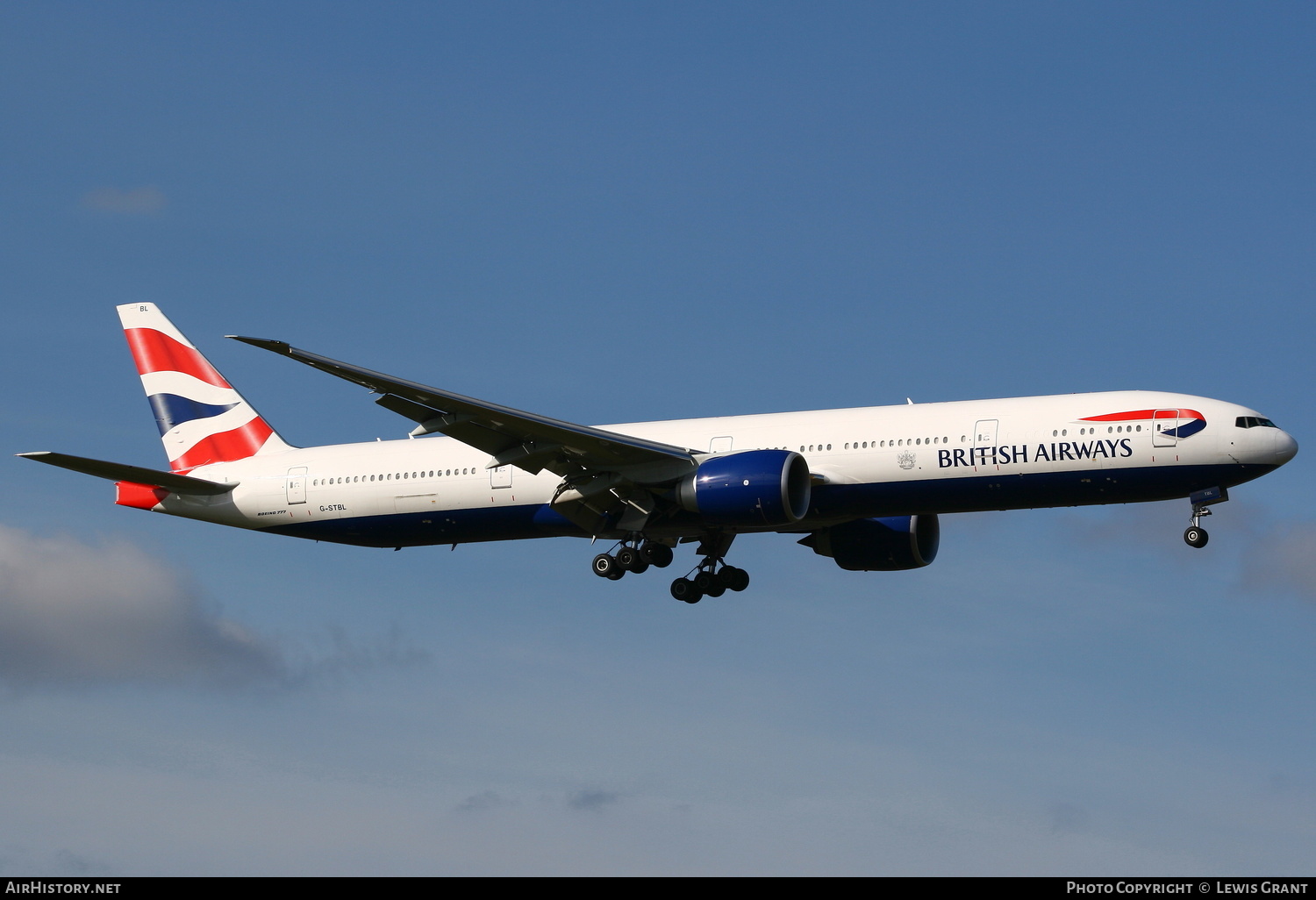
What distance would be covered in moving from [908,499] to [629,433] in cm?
809

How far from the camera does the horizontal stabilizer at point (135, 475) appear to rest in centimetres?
4159

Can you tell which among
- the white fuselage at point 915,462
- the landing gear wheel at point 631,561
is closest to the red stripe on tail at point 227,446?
the white fuselage at point 915,462

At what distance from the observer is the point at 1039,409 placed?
39.7 meters

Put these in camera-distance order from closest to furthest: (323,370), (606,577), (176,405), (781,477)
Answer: (323,370) → (781,477) → (606,577) → (176,405)

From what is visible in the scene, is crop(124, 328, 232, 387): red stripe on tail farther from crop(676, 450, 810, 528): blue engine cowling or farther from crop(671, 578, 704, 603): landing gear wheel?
crop(676, 450, 810, 528): blue engine cowling

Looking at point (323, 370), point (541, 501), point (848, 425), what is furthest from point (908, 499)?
point (323, 370)

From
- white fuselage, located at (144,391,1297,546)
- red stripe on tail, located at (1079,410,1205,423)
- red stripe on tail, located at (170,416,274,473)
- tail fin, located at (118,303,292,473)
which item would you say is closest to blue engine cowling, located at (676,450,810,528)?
white fuselage, located at (144,391,1297,546)

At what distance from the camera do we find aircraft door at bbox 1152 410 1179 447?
38.5 meters

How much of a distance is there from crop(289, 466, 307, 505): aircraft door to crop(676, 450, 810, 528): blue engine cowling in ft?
39.2

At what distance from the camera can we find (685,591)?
45406mm
